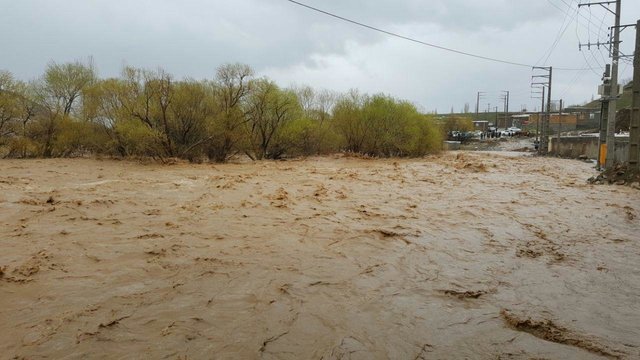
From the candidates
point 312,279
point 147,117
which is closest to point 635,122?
point 312,279

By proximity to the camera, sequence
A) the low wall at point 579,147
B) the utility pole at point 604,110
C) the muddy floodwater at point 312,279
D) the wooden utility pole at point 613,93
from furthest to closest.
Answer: the low wall at point 579,147 → the utility pole at point 604,110 → the wooden utility pole at point 613,93 → the muddy floodwater at point 312,279

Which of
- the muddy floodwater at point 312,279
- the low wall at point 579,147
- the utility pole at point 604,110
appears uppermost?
the utility pole at point 604,110

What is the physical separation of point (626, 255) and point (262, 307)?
7.85 m

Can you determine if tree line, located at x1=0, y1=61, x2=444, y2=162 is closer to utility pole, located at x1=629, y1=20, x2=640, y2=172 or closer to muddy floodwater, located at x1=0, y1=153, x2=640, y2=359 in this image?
muddy floodwater, located at x1=0, y1=153, x2=640, y2=359

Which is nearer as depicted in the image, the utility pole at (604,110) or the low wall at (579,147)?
the utility pole at (604,110)

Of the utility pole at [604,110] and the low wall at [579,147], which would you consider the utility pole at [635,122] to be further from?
the low wall at [579,147]

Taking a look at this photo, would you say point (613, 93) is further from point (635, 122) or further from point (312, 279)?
point (312, 279)

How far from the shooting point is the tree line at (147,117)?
31.3m

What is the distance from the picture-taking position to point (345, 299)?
6.49 meters

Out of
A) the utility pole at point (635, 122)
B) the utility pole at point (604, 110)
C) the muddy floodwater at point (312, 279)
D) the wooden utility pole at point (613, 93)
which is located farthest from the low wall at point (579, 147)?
the muddy floodwater at point (312, 279)

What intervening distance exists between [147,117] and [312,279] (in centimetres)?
2713

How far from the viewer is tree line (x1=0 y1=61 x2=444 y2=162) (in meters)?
31.3

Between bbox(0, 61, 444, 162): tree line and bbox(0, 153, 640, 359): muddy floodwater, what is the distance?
1737 centimetres

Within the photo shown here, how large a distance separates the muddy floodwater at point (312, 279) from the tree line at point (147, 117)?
17370 mm
